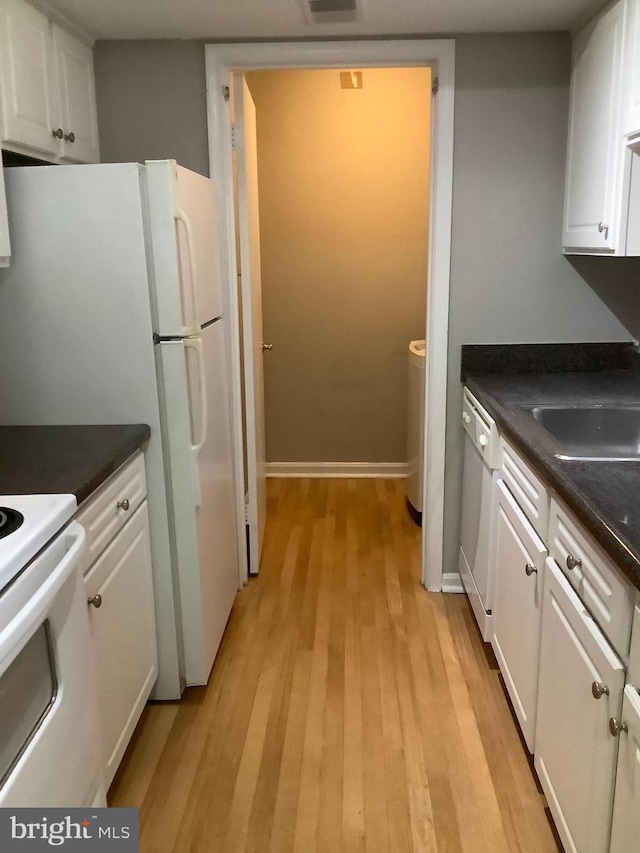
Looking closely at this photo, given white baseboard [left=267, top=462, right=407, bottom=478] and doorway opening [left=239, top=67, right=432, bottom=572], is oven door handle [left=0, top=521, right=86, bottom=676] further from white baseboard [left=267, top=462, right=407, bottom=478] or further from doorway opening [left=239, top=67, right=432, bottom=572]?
white baseboard [left=267, top=462, right=407, bottom=478]

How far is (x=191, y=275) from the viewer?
2193 mm

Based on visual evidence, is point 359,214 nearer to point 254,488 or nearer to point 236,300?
point 236,300

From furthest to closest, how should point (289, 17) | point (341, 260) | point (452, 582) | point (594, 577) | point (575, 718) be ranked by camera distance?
1. point (341, 260)
2. point (452, 582)
3. point (289, 17)
4. point (575, 718)
5. point (594, 577)

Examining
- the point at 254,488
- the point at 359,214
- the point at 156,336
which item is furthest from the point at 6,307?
the point at 359,214

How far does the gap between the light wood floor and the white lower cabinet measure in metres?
0.27

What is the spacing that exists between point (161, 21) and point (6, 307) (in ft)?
3.83

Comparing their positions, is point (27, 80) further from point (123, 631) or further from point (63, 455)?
point (123, 631)

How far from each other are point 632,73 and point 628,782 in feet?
5.96

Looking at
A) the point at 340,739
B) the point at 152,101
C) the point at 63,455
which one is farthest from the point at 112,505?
the point at 152,101

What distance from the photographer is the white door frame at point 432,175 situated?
265 centimetres

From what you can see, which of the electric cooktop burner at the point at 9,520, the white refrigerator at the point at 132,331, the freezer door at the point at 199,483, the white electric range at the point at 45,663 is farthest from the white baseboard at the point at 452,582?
the electric cooktop burner at the point at 9,520

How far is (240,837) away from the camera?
1839mm

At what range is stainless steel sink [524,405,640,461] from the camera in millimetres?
2256

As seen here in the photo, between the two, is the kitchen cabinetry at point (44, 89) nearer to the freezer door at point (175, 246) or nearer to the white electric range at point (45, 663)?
the freezer door at point (175, 246)
